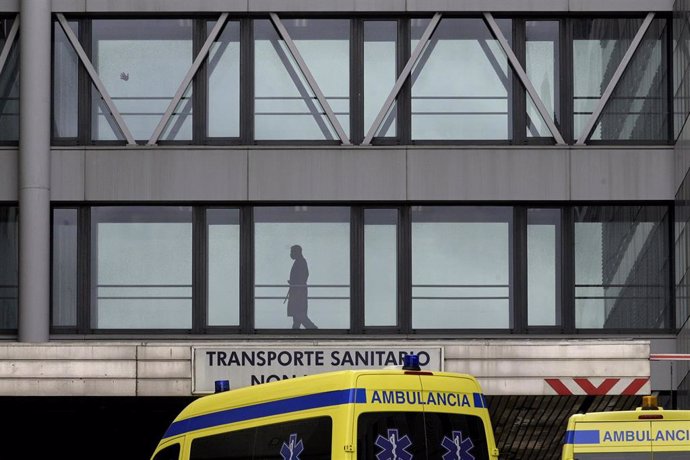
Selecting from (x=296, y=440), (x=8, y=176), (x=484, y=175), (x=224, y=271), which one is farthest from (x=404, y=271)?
(x=296, y=440)

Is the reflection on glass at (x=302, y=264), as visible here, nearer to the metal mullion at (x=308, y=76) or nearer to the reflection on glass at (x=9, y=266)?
the metal mullion at (x=308, y=76)

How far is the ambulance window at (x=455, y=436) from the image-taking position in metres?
15.8

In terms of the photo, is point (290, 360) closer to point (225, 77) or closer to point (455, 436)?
point (225, 77)

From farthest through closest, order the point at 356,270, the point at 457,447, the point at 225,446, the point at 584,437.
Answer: the point at 356,270
the point at 584,437
the point at 225,446
the point at 457,447

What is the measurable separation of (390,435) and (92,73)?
13.4 meters

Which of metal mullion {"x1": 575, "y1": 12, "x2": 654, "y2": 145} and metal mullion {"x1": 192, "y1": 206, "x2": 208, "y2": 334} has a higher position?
metal mullion {"x1": 575, "y1": 12, "x2": 654, "y2": 145}

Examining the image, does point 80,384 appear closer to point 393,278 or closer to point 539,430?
point 393,278

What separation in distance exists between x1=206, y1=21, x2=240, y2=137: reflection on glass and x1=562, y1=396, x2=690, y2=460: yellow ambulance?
11.0m

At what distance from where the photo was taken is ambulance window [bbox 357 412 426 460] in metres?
15.4

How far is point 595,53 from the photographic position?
90.7ft

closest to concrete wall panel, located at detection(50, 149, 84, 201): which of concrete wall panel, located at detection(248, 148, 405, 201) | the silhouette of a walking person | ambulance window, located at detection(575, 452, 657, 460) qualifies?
concrete wall panel, located at detection(248, 148, 405, 201)

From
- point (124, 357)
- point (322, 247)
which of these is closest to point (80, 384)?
point (124, 357)

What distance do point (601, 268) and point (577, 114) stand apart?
257 cm

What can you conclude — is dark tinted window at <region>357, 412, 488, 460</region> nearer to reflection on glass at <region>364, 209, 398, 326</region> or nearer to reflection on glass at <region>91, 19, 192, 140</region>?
reflection on glass at <region>364, 209, 398, 326</region>
